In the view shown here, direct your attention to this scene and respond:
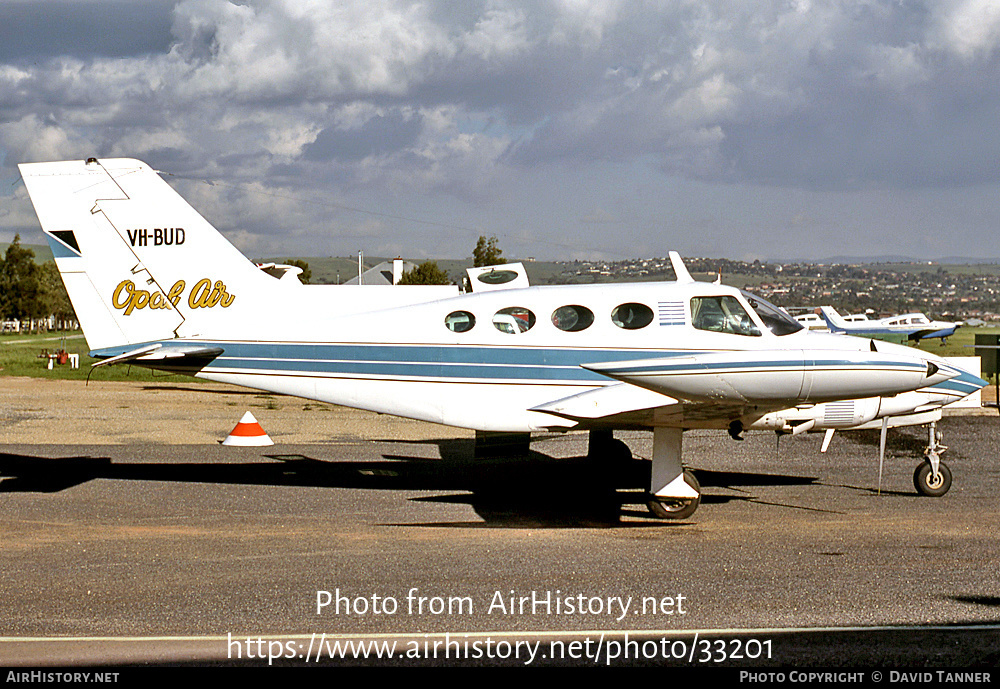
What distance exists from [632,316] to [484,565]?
364 centimetres

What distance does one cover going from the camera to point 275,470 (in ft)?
43.0

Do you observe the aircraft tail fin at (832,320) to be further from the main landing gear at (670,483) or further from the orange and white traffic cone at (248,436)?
the main landing gear at (670,483)

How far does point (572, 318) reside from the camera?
34.6ft

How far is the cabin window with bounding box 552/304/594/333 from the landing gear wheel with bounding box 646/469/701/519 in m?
2.01

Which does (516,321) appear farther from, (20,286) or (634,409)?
→ (20,286)

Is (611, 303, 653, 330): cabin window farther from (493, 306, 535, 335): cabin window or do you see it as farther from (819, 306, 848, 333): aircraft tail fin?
(819, 306, 848, 333): aircraft tail fin

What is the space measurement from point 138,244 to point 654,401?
6.45 metres

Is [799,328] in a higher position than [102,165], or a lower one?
lower

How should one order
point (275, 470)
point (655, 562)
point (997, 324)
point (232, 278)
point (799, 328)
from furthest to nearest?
point (997, 324)
point (275, 470)
point (232, 278)
point (799, 328)
point (655, 562)

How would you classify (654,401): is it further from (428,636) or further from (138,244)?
(138,244)

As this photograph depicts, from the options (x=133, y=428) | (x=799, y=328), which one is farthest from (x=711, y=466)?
(x=133, y=428)

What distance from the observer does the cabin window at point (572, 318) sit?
1053 cm

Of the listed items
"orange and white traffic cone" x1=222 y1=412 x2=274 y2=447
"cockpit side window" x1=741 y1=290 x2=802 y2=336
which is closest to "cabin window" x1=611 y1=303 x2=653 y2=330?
"cockpit side window" x1=741 y1=290 x2=802 y2=336

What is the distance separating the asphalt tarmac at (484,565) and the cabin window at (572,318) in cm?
211
